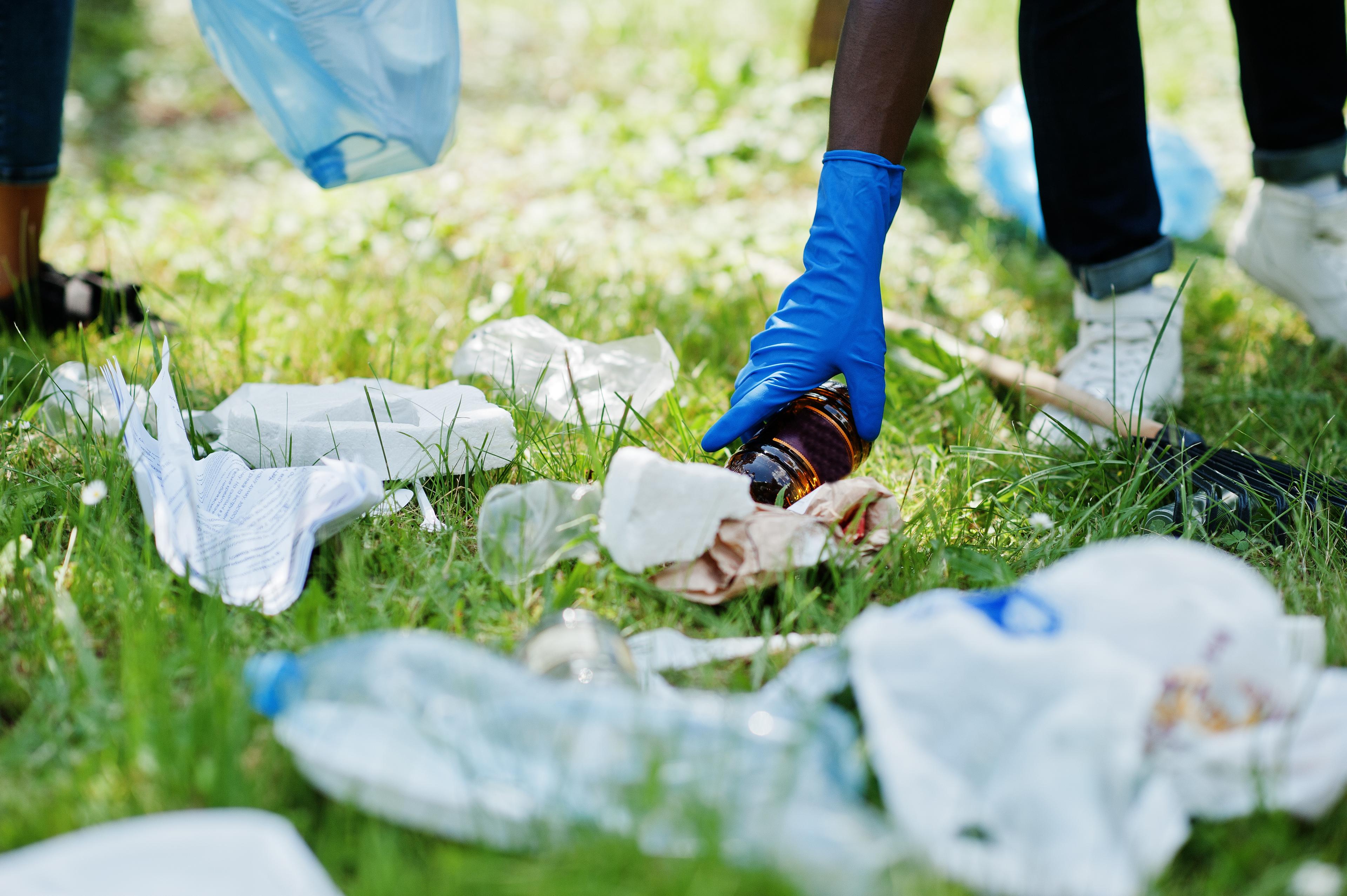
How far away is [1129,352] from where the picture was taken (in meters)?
1.99

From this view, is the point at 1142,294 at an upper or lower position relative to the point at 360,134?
lower

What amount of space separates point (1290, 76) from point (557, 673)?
2047 mm

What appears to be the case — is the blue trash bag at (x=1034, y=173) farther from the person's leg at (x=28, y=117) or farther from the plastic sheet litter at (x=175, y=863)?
the plastic sheet litter at (x=175, y=863)

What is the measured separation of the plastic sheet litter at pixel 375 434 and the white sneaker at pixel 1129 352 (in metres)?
1.01

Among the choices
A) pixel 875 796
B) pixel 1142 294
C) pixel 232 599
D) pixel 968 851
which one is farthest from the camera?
pixel 1142 294

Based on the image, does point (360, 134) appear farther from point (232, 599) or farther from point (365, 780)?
point (365, 780)

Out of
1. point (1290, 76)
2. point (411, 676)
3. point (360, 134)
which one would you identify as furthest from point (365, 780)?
point (1290, 76)

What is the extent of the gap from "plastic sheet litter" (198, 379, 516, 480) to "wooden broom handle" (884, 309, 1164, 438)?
92 centimetres

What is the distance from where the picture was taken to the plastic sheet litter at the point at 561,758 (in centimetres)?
83

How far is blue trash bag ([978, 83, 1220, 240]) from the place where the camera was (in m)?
2.85

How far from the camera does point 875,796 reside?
94 centimetres

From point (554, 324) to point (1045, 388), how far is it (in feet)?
3.16

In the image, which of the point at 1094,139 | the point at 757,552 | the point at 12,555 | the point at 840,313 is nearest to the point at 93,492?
the point at 12,555

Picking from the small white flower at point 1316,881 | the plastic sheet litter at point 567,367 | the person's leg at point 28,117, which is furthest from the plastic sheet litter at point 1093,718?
the person's leg at point 28,117
